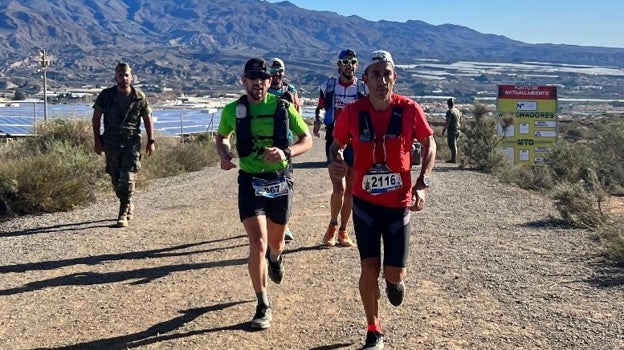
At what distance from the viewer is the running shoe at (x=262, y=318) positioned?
5.51m

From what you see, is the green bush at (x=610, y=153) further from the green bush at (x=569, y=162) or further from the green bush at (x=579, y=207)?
the green bush at (x=579, y=207)

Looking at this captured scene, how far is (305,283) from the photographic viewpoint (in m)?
6.85

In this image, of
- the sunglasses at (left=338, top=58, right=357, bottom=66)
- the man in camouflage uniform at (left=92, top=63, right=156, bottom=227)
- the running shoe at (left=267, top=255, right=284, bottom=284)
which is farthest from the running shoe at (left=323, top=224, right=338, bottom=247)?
the man in camouflage uniform at (left=92, top=63, right=156, bottom=227)

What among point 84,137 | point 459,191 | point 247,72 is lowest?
point 459,191

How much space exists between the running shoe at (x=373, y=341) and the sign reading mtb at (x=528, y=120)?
72.0ft

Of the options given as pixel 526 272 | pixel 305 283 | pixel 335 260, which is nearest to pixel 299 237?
pixel 335 260

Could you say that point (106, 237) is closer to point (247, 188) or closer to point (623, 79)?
point (247, 188)

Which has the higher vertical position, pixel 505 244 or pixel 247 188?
pixel 247 188

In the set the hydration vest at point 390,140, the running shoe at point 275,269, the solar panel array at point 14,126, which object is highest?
the hydration vest at point 390,140

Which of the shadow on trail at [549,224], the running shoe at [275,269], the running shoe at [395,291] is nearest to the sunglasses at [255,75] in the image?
the running shoe at [275,269]

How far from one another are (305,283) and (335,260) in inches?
37.4

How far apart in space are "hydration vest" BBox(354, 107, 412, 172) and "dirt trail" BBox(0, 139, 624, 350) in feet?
4.38

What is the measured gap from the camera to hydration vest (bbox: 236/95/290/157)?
5777mm

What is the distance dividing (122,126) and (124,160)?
45 centimetres
